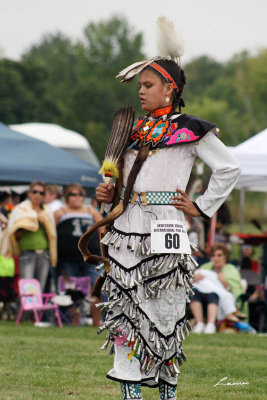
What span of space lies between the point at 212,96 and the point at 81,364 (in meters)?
90.2

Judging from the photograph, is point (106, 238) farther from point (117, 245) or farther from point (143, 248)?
point (143, 248)

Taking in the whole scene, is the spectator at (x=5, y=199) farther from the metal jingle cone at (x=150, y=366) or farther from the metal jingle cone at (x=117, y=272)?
the metal jingle cone at (x=150, y=366)

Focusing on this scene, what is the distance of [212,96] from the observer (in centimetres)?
9644

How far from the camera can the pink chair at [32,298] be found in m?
11.1

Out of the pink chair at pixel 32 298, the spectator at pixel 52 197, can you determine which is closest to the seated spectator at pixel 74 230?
the pink chair at pixel 32 298

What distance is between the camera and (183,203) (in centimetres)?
496

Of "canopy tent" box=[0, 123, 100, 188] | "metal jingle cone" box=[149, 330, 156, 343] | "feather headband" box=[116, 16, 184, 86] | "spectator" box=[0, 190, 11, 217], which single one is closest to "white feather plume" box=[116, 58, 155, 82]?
"feather headband" box=[116, 16, 184, 86]

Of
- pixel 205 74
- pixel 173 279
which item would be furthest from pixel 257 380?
pixel 205 74

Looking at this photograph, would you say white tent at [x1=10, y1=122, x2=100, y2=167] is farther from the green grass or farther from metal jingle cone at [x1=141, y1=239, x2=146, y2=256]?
metal jingle cone at [x1=141, y1=239, x2=146, y2=256]

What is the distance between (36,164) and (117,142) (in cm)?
777

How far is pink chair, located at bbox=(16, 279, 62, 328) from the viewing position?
11117mm

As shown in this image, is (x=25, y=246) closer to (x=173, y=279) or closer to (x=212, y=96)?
(x=173, y=279)

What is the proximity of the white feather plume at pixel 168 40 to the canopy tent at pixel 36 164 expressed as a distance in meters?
7.29

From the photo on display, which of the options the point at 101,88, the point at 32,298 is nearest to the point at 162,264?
the point at 32,298
